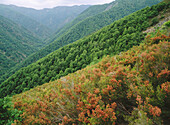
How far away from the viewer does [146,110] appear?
5.83 feet

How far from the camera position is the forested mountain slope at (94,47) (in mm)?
14278

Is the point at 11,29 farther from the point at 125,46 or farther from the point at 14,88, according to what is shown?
the point at 125,46

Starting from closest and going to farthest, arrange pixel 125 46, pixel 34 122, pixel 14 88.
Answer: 1. pixel 34 122
2. pixel 125 46
3. pixel 14 88

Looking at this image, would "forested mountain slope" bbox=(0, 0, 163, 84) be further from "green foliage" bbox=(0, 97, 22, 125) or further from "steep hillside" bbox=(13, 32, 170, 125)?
"steep hillside" bbox=(13, 32, 170, 125)

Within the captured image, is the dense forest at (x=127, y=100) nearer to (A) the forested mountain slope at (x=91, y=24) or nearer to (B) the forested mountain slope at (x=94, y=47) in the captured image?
(B) the forested mountain slope at (x=94, y=47)

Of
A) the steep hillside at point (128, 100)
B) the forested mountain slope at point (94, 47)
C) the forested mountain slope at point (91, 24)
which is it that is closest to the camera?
the steep hillside at point (128, 100)

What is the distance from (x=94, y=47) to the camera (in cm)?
2372

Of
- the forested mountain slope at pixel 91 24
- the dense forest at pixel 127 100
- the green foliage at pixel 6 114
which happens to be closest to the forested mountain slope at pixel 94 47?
the dense forest at pixel 127 100

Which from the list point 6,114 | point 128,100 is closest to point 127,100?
point 128,100

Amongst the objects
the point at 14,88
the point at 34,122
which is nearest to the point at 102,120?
the point at 34,122

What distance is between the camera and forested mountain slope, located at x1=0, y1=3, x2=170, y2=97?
46.8ft

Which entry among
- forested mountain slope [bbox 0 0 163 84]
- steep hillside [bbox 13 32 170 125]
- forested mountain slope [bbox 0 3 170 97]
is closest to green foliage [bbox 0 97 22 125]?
steep hillside [bbox 13 32 170 125]

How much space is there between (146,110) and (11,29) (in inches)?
8602

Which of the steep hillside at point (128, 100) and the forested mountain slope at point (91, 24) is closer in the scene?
the steep hillside at point (128, 100)
